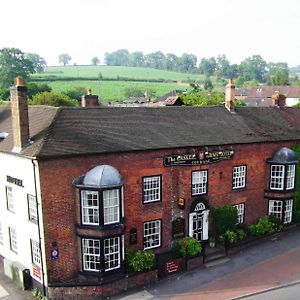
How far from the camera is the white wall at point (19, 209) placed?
763 inches

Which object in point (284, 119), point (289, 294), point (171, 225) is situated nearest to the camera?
point (289, 294)

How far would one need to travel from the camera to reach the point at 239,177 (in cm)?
2572

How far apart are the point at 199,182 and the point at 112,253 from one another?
709cm

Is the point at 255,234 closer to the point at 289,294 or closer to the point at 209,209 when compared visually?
the point at 209,209

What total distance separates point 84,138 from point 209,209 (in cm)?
931

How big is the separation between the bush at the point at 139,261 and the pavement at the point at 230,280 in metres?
1.03

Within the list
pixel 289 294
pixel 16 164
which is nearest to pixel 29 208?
pixel 16 164

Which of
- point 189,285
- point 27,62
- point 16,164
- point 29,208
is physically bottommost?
point 189,285

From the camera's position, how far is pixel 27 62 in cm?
9294

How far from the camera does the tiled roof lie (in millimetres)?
19859

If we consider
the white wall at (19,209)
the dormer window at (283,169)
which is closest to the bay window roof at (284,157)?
the dormer window at (283,169)

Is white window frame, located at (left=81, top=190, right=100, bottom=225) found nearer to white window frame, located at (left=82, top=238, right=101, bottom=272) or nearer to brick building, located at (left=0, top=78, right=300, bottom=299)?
brick building, located at (left=0, top=78, right=300, bottom=299)

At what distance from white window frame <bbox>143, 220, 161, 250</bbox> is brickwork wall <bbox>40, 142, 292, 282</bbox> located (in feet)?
1.00

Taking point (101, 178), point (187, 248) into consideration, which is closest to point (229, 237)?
point (187, 248)
